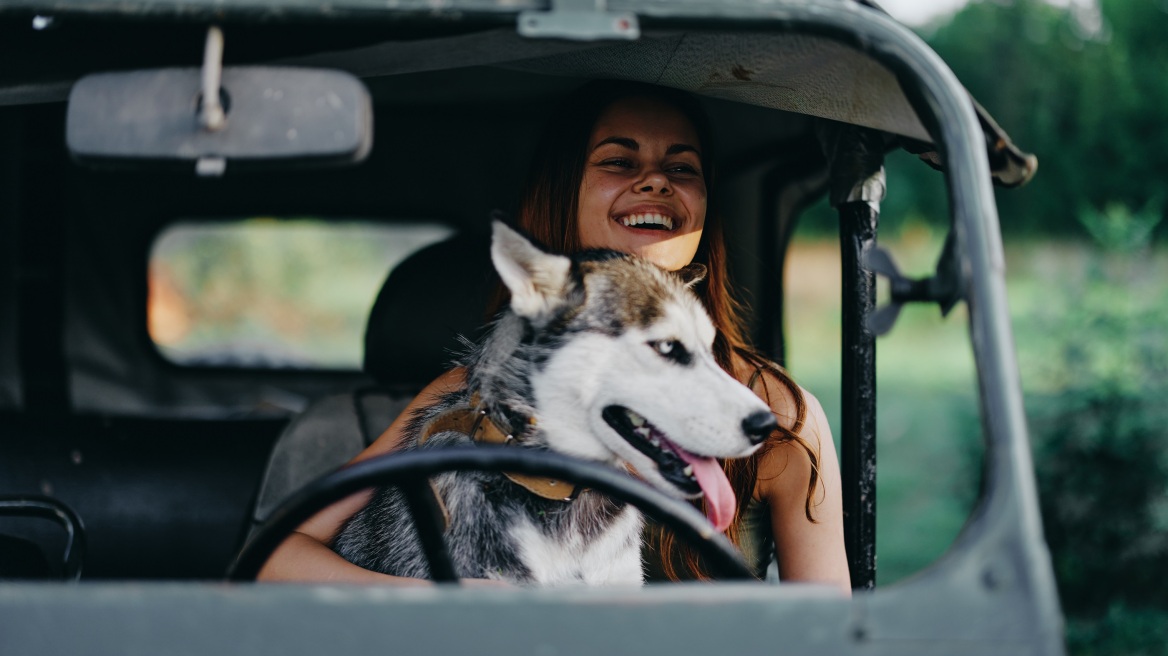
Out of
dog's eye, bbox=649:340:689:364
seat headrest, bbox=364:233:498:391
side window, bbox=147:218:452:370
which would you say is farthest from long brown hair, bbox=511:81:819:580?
side window, bbox=147:218:452:370

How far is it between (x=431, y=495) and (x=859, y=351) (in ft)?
3.88

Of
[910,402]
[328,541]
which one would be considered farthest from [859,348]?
[910,402]

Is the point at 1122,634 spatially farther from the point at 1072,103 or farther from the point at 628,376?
the point at 1072,103

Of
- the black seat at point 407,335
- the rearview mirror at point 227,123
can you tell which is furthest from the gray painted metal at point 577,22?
the black seat at point 407,335

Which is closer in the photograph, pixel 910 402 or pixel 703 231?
pixel 703 231

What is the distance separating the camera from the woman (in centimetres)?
223

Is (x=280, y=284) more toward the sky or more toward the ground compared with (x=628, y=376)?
more toward the ground

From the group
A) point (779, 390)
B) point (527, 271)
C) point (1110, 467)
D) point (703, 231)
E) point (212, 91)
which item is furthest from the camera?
point (1110, 467)

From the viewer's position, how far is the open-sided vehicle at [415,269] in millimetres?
1204

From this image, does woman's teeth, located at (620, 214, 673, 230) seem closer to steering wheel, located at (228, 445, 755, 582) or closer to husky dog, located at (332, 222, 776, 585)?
husky dog, located at (332, 222, 776, 585)

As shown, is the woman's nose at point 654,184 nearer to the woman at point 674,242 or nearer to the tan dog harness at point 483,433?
the woman at point 674,242

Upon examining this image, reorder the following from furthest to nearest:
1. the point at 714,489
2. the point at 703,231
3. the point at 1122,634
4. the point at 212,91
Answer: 1. the point at 1122,634
2. the point at 703,231
3. the point at 714,489
4. the point at 212,91

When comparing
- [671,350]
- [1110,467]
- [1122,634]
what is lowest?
[1122,634]

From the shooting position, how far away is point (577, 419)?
6.83 feet
